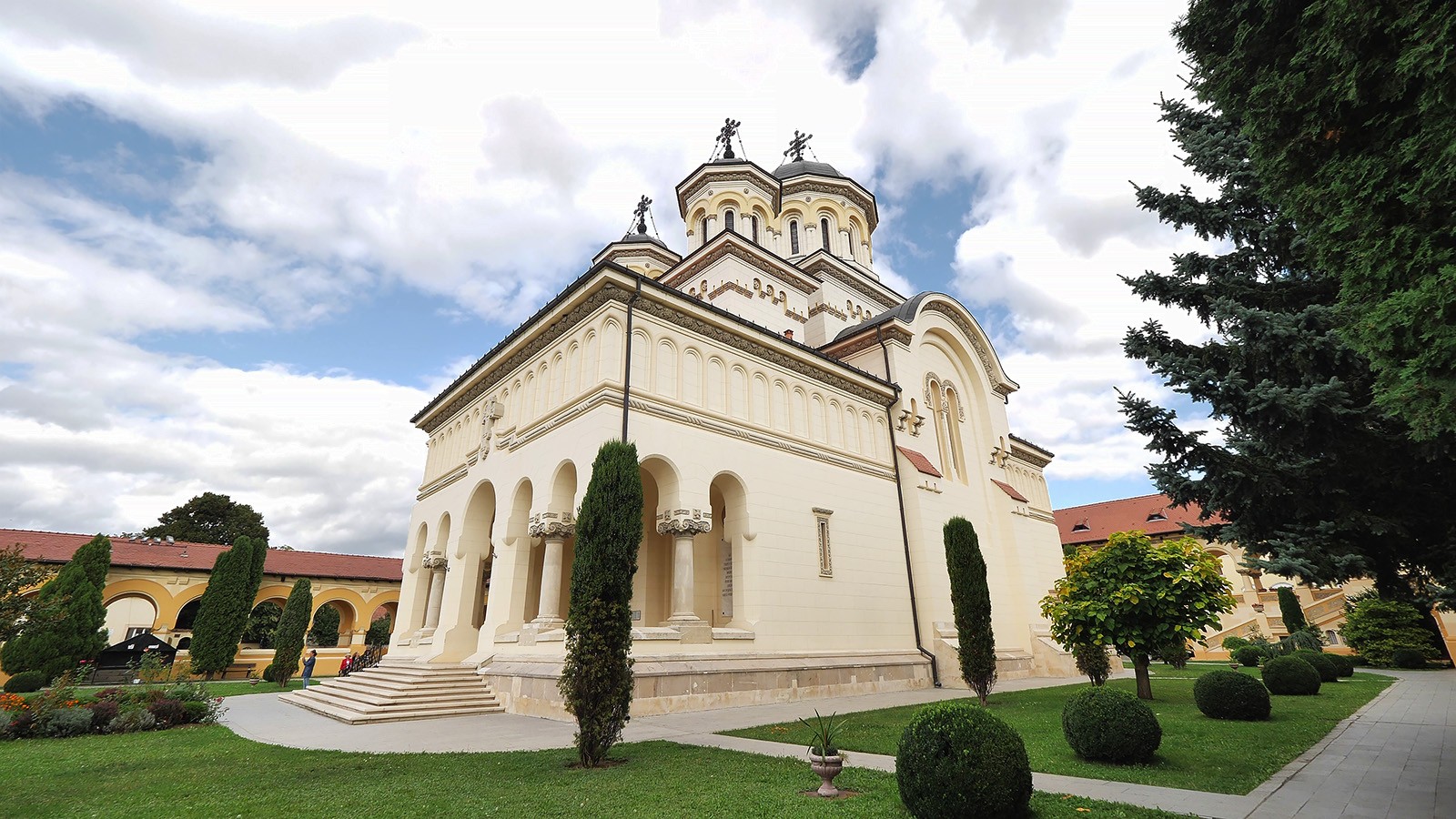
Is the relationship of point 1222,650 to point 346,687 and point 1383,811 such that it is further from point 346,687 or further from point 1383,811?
point 346,687

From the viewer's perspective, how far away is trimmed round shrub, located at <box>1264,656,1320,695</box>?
12727 mm

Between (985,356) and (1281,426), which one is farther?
(985,356)

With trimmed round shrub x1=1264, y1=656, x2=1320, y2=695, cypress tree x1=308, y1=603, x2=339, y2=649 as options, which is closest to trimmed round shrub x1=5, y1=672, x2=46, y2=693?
cypress tree x1=308, y1=603, x2=339, y2=649

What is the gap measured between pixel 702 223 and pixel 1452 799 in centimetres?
2424

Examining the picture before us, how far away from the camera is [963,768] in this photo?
4469 mm

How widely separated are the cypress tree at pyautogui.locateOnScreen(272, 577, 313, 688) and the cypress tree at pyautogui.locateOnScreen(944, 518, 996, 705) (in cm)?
2186

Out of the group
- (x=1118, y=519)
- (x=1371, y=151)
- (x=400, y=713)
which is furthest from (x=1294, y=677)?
(x=1118, y=519)

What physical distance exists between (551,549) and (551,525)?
0.62m

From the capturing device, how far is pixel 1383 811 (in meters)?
4.78

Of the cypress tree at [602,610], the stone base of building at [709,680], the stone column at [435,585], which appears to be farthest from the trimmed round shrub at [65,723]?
the cypress tree at [602,610]

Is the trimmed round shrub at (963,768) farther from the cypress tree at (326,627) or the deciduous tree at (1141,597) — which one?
the cypress tree at (326,627)

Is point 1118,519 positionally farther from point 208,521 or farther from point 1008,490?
point 208,521

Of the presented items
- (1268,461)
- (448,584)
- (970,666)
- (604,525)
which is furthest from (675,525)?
(1268,461)

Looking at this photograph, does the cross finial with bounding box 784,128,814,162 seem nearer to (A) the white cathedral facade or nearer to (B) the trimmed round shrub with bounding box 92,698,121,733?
(A) the white cathedral facade
